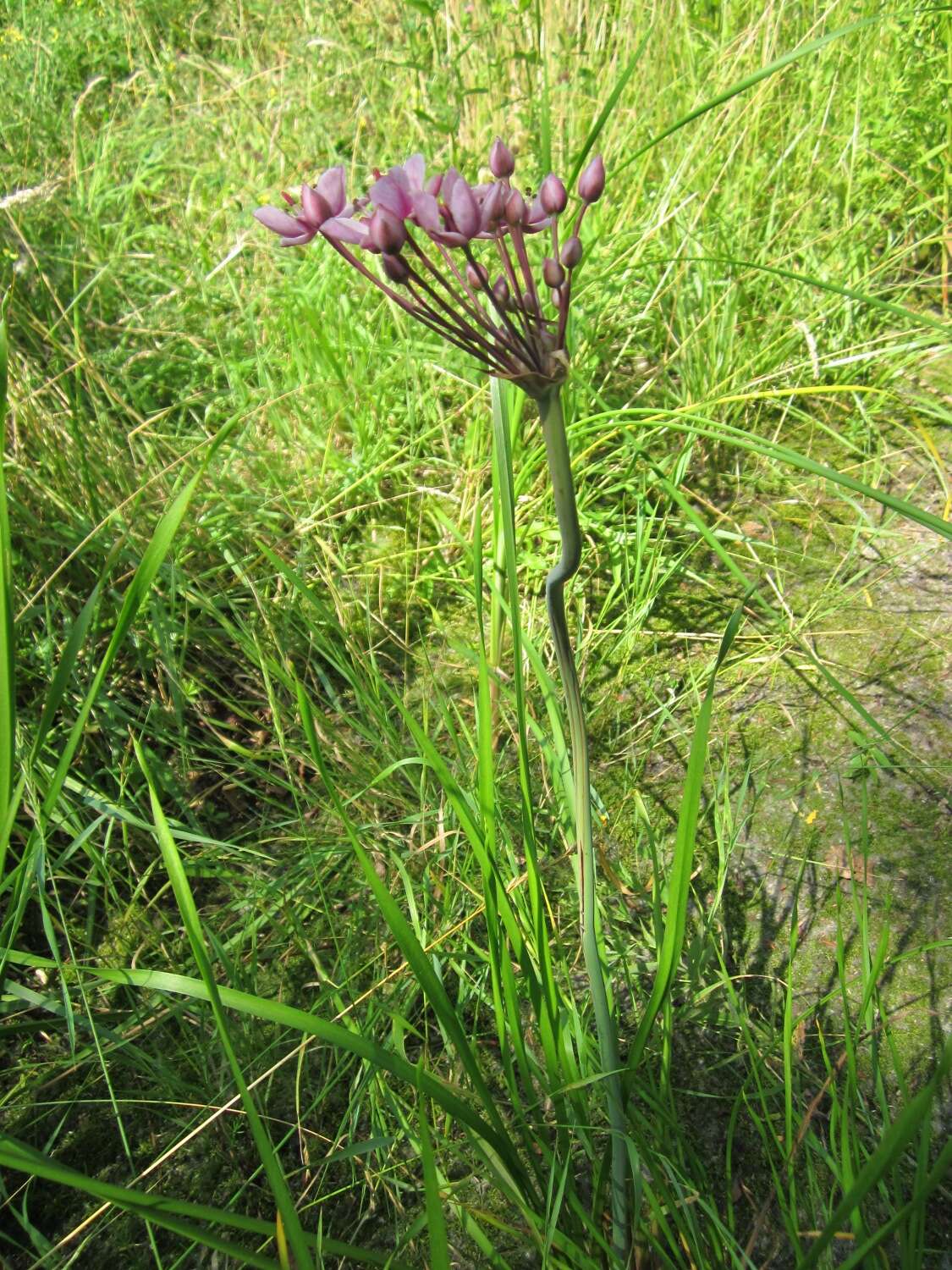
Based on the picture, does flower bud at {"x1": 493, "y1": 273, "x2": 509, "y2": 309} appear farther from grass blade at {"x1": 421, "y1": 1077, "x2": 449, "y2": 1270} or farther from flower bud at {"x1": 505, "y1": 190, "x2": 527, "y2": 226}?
grass blade at {"x1": 421, "y1": 1077, "x2": 449, "y2": 1270}

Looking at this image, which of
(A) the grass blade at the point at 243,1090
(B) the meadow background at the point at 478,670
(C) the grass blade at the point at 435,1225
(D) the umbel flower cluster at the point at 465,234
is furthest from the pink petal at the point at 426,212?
(C) the grass blade at the point at 435,1225

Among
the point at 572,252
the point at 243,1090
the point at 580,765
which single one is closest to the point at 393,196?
the point at 572,252

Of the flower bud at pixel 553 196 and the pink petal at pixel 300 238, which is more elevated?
the pink petal at pixel 300 238

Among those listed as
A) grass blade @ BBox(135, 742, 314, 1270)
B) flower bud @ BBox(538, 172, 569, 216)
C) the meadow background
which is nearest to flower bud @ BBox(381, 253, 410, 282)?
flower bud @ BBox(538, 172, 569, 216)

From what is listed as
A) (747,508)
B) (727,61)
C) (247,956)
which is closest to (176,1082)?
(247,956)

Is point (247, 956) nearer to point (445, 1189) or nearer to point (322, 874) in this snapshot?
point (322, 874)

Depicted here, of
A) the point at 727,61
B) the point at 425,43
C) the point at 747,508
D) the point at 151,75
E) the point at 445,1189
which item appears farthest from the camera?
the point at 151,75

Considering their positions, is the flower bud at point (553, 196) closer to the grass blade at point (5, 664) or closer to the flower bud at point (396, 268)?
the flower bud at point (396, 268)
